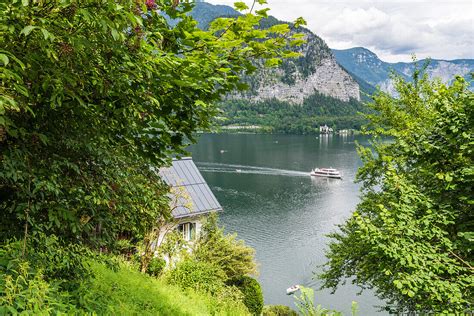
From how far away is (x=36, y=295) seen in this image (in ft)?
13.0

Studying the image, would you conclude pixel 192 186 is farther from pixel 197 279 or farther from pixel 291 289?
pixel 291 289

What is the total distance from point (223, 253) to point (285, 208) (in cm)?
3648

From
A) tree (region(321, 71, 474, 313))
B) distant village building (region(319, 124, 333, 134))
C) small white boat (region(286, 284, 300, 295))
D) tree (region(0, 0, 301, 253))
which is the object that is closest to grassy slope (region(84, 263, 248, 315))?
tree (region(0, 0, 301, 253))

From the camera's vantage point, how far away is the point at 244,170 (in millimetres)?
80500

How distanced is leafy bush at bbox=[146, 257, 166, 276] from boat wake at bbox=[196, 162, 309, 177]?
200 feet

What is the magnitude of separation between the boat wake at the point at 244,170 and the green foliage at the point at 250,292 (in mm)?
57405

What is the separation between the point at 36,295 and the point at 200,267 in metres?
12.7

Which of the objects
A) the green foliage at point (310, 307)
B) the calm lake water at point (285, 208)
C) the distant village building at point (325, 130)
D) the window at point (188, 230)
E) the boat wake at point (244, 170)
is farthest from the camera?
the distant village building at point (325, 130)

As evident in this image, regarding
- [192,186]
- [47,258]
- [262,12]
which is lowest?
[192,186]

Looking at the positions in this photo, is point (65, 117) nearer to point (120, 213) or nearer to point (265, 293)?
point (120, 213)

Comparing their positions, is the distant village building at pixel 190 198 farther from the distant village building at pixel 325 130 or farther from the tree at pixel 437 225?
the distant village building at pixel 325 130

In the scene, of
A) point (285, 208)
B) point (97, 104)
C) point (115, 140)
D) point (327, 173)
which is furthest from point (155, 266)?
point (327, 173)

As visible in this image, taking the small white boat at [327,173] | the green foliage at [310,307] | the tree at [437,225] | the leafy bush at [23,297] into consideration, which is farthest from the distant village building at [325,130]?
the leafy bush at [23,297]

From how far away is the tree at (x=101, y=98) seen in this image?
3180mm
